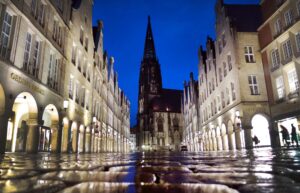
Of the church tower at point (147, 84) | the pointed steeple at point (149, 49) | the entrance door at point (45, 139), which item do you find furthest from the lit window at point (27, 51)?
the pointed steeple at point (149, 49)

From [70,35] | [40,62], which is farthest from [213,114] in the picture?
[40,62]

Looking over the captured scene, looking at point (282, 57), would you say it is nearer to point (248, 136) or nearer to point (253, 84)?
point (253, 84)

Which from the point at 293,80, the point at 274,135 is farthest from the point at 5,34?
the point at 274,135

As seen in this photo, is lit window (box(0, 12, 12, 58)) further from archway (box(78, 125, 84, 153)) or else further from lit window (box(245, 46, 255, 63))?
lit window (box(245, 46, 255, 63))

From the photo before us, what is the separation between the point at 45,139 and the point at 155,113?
8064 centimetres

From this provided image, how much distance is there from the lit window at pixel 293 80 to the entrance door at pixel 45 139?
926 inches

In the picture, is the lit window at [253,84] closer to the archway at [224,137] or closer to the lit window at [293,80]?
the lit window at [293,80]

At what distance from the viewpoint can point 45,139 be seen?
68.2ft

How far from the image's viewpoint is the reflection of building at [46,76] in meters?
14.4

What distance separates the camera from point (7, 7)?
14.1 meters

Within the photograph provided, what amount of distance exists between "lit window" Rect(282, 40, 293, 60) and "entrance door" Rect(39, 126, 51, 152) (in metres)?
24.4

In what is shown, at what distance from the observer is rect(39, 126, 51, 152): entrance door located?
20.1 m

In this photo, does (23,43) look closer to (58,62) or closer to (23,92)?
(23,92)

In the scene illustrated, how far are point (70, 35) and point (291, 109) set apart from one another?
23.3m
